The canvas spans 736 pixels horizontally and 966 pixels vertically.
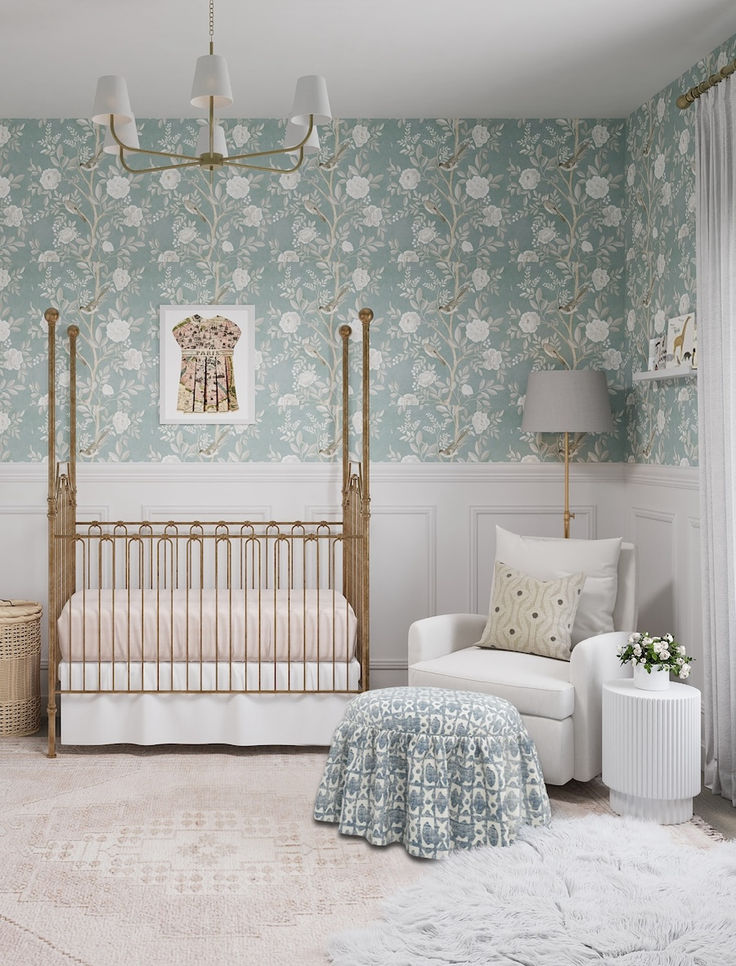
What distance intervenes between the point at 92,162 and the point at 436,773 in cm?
322

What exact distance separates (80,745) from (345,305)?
2293 millimetres

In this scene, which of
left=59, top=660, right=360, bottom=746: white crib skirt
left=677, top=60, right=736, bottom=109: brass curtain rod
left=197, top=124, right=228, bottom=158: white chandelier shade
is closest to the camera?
left=197, top=124, right=228, bottom=158: white chandelier shade

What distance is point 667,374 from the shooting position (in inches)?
156

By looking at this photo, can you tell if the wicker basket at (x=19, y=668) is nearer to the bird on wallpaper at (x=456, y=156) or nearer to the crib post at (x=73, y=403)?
the crib post at (x=73, y=403)

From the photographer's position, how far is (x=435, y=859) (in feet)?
9.48

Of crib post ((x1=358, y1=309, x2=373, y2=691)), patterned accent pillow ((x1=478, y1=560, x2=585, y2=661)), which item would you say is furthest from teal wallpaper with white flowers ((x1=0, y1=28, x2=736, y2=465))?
patterned accent pillow ((x1=478, y1=560, x2=585, y2=661))

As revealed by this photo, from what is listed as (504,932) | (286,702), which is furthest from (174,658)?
(504,932)

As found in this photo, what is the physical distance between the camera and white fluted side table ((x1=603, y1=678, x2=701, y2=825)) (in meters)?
3.11

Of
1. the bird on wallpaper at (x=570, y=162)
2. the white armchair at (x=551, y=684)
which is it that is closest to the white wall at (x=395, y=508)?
the white armchair at (x=551, y=684)

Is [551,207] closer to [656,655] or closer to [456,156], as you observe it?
[456,156]

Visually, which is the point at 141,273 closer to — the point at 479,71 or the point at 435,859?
the point at 479,71

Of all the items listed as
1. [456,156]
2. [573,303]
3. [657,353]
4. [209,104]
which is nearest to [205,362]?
[456,156]

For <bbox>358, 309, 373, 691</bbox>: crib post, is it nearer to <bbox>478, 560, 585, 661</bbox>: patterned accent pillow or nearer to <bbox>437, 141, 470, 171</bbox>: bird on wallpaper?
<bbox>478, 560, 585, 661</bbox>: patterned accent pillow

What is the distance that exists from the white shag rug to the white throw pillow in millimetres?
949
